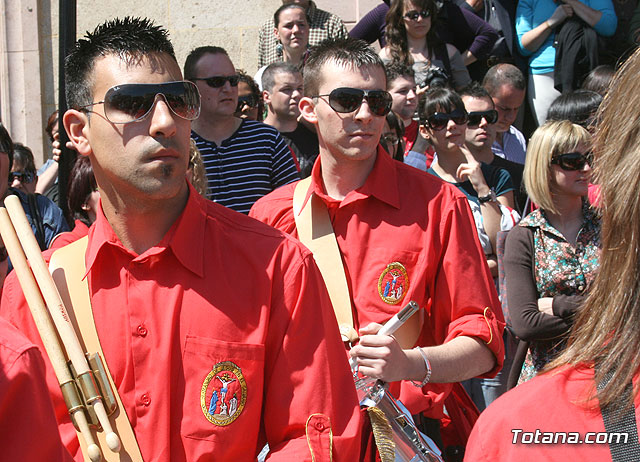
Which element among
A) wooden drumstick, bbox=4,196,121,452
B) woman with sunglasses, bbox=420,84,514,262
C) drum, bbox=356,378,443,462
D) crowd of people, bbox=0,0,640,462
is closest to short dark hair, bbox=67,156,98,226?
crowd of people, bbox=0,0,640,462

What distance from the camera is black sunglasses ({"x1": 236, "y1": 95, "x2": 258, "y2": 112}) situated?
7203 millimetres

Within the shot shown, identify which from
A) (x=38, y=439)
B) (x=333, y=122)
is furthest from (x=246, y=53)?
(x=38, y=439)

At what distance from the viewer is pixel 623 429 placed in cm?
142

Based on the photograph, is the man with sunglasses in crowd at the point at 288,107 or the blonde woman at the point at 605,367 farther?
the man with sunglasses in crowd at the point at 288,107

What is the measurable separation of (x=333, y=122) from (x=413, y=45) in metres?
4.50

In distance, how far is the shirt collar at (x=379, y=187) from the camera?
11.7 feet

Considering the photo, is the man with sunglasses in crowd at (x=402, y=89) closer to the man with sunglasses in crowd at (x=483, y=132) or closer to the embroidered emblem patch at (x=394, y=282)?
the man with sunglasses in crowd at (x=483, y=132)

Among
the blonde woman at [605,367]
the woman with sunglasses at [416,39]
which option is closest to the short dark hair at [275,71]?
the woman with sunglasses at [416,39]

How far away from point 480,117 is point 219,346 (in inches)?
180

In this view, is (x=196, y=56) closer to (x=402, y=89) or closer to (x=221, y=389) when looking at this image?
(x=402, y=89)

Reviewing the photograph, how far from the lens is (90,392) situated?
230 cm

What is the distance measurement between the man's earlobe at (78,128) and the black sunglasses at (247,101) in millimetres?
4484

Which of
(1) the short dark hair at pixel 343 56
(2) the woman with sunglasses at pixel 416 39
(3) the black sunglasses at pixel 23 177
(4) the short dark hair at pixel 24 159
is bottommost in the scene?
(3) the black sunglasses at pixel 23 177

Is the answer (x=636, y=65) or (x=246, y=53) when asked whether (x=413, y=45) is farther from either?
(x=636, y=65)
